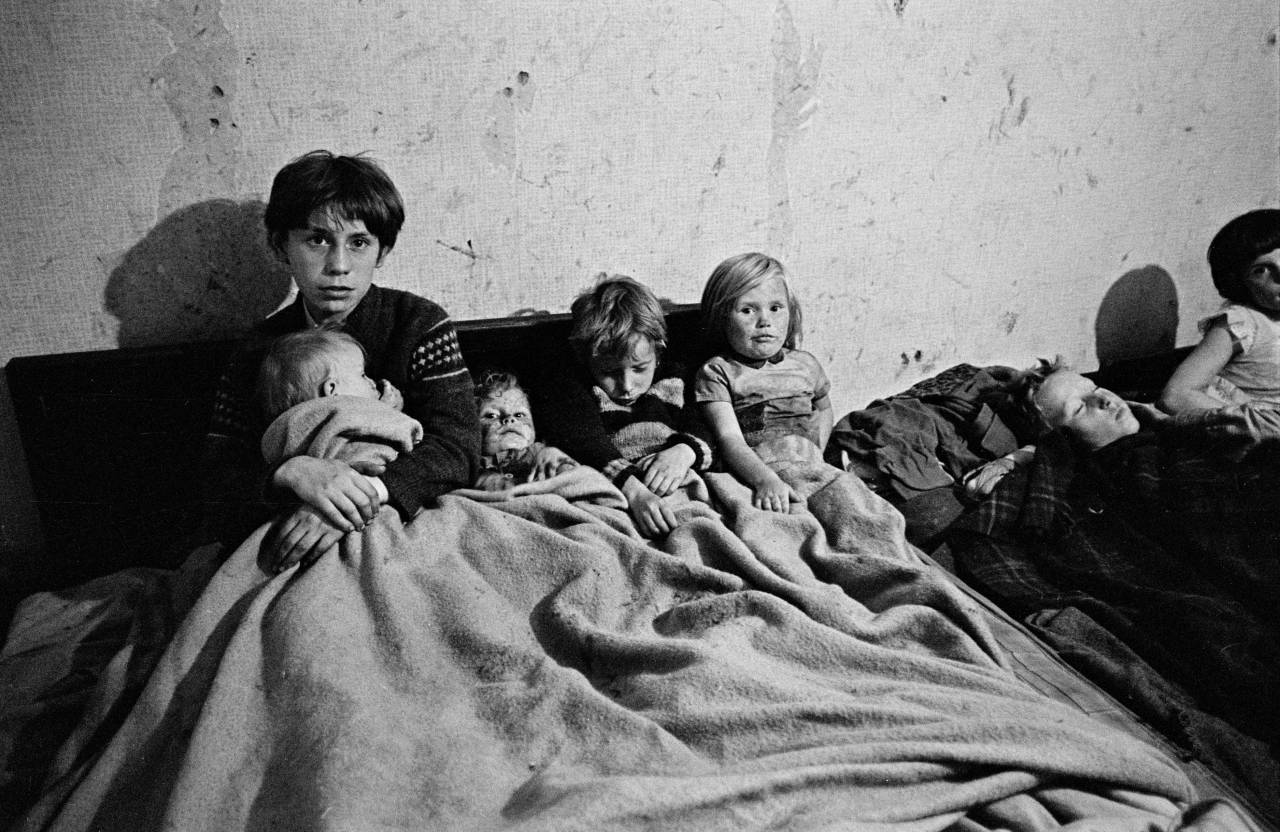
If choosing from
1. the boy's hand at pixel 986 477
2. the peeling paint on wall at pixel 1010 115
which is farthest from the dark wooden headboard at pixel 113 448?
the peeling paint on wall at pixel 1010 115

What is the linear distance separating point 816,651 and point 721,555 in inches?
13.5

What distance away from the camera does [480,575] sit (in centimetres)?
174

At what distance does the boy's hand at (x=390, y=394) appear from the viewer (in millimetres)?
1995

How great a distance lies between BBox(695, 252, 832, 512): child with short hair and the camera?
7.50 ft

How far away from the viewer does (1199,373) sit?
253cm

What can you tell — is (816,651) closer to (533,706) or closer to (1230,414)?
(533,706)

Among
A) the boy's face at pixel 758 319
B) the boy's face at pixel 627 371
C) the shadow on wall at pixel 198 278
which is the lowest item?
the boy's face at pixel 627 371

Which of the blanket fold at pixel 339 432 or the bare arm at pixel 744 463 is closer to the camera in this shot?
the blanket fold at pixel 339 432

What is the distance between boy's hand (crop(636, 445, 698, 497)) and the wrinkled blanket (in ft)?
0.79

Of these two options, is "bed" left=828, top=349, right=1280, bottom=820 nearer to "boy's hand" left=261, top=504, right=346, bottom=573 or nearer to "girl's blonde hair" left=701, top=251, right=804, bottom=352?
"girl's blonde hair" left=701, top=251, right=804, bottom=352

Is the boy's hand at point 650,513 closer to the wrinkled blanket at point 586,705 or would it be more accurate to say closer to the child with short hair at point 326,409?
the wrinkled blanket at point 586,705

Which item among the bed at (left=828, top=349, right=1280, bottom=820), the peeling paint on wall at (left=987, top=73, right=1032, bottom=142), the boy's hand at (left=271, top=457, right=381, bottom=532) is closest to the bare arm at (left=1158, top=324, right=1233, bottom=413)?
the bed at (left=828, top=349, right=1280, bottom=820)

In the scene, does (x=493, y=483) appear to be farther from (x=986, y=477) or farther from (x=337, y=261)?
(x=986, y=477)

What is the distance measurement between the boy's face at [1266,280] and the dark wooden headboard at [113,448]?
2.61m
